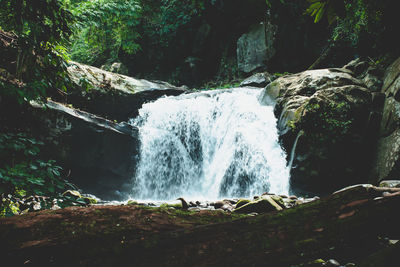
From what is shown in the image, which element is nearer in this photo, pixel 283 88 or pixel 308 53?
pixel 283 88

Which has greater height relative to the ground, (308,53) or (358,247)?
(308,53)

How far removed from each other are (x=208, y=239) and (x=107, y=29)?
19.4m

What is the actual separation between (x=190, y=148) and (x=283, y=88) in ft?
13.5

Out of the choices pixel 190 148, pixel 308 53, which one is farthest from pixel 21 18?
pixel 308 53

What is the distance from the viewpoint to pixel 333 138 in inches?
265

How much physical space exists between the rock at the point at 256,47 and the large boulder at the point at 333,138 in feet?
27.7

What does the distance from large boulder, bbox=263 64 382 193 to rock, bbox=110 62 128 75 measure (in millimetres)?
13688

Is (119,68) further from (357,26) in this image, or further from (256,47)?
(357,26)

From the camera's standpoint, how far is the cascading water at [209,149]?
778 centimetres

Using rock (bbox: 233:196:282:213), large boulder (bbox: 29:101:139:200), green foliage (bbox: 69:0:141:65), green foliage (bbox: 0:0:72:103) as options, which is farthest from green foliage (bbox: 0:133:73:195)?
green foliage (bbox: 69:0:141:65)

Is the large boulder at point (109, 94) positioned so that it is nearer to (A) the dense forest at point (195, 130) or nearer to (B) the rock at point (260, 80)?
(A) the dense forest at point (195, 130)

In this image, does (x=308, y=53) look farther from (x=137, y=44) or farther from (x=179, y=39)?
(x=137, y=44)

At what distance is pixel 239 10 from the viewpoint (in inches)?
629

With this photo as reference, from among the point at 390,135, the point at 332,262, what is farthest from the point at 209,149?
the point at 332,262
